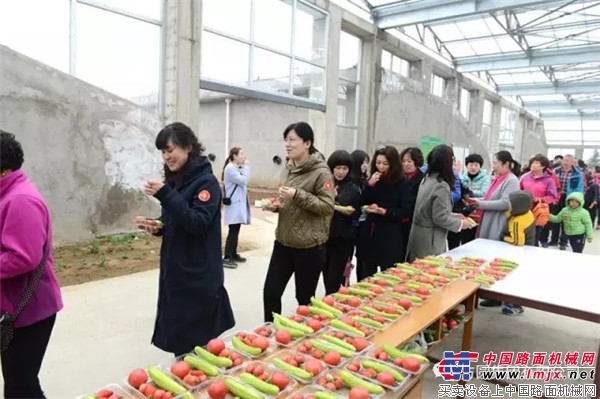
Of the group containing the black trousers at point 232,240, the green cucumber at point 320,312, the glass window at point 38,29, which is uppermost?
the glass window at point 38,29

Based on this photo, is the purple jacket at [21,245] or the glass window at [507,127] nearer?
the purple jacket at [21,245]

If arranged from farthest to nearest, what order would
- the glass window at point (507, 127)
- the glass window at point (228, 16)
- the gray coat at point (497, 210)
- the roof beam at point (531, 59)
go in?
the glass window at point (507, 127) → the roof beam at point (531, 59) → the glass window at point (228, 16) → the gray coat at point (497, 210)

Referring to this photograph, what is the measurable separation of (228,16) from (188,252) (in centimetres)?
536

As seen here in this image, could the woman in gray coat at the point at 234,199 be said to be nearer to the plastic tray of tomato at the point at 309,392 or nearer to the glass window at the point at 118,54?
the glass window at the point at 118,54

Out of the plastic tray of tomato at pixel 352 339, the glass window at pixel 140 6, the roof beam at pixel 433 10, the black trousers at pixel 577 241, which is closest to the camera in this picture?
the plastic tray of tomato at pixel 352 339

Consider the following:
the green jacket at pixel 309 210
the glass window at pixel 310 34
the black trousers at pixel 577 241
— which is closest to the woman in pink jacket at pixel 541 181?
the black trousers at pixel 577 241

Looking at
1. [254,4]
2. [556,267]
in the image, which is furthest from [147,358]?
[254,4]

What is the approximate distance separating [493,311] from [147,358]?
107 inches

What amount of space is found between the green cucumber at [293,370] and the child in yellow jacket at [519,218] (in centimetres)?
268

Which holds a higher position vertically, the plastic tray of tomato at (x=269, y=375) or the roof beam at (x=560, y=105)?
the roof beam at (x=560, y=105)

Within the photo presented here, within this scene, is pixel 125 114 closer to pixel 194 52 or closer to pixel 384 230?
pixel 194 52

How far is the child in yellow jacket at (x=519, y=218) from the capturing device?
3.31m

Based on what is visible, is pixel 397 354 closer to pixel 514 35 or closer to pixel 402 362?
pixel 402 362

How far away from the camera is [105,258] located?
14.9ft
